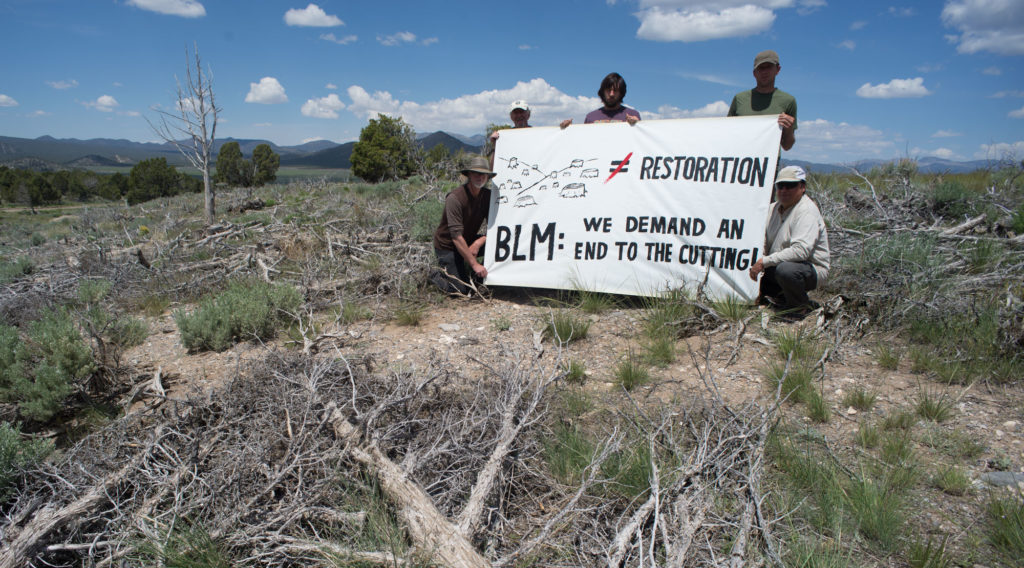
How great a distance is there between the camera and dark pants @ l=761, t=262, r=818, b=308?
13.1ft

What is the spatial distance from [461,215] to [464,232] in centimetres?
28

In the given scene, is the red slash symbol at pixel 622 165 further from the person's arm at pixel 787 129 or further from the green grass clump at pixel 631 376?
the green grass clump at pixel 631 376

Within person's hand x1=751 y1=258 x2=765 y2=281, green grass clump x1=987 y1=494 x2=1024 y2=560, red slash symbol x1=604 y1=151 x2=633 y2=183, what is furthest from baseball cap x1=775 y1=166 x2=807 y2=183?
Result: green grass clump x1=987 y1=494 x2=1024 y2=560

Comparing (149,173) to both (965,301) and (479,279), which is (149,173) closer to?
(479,279)

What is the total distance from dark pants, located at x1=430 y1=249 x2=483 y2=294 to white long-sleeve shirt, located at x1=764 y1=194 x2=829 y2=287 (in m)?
2.94

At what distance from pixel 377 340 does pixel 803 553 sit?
11.4 ft

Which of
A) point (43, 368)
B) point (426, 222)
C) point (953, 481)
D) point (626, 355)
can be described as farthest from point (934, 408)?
point (43, 368)

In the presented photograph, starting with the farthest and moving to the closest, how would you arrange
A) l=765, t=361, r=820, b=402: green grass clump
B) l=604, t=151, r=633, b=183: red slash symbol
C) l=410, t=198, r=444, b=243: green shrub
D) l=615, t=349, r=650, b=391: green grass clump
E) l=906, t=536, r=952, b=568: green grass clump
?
l=410, t=198, r=444, b=243: green shrub
l=604, t=151, r=633, b=183: red slash symbol
l=615, t=349, r=650, b=391: green grass clump
l=765, t=361, r=820, b=402: green grass clump
l=906, t=536, r=952, b=568: green grass clump

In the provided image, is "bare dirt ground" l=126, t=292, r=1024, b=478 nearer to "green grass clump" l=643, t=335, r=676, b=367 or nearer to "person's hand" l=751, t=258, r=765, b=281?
"green grass clump" l=643, t=335, r=676, b=367

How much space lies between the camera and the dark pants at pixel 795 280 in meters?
3.98

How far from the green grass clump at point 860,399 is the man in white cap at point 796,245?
40.8 inches

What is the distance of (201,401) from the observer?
292 centimetres

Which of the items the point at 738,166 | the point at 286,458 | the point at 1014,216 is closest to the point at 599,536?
the point at 286,458

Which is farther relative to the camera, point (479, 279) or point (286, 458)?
point (479, 279)
